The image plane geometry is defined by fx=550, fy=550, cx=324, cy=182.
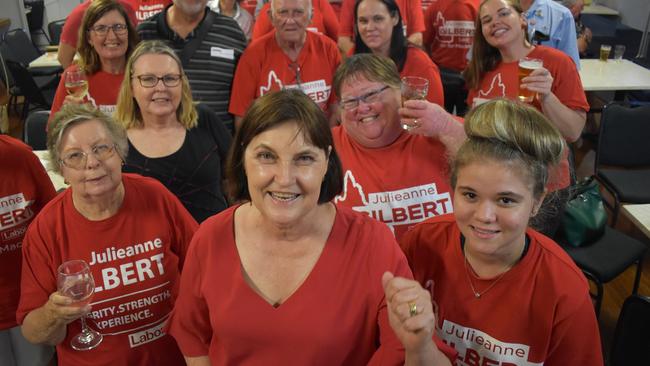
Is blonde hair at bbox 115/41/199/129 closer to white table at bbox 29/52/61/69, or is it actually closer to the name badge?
the name badge

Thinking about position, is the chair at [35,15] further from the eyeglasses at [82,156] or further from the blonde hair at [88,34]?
the eyeglasses at [82,156]

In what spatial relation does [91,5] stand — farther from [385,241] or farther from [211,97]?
[385,241]

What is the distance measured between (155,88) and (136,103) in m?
0.18

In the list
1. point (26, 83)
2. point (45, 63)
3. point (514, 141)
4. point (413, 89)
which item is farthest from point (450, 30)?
point (45, 63)

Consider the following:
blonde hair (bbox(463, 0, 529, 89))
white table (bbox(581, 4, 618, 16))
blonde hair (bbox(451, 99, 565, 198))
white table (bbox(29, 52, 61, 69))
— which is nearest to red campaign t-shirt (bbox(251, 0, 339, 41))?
blonde hair (bbox(463, 0, 529, 89))

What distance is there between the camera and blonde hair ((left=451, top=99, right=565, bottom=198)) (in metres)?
1.60

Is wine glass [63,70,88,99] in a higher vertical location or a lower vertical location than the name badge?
lower

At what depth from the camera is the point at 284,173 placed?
58.6 inches

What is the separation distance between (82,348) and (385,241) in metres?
1.25

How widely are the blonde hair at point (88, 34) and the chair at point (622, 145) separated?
3.32 metres

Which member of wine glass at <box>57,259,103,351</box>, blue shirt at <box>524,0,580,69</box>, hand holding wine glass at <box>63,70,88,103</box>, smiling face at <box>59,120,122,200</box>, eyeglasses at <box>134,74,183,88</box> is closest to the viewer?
wine glass at <box>57,259,103,351</box>

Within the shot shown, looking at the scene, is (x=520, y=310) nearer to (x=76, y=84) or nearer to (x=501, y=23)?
(x=501, y=23)

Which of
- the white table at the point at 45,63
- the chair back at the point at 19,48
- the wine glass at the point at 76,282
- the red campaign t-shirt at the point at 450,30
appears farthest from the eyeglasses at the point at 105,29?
the chair back at the point at 19,48

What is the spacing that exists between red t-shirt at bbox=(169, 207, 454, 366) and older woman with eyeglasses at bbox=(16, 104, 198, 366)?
1.71 ft
